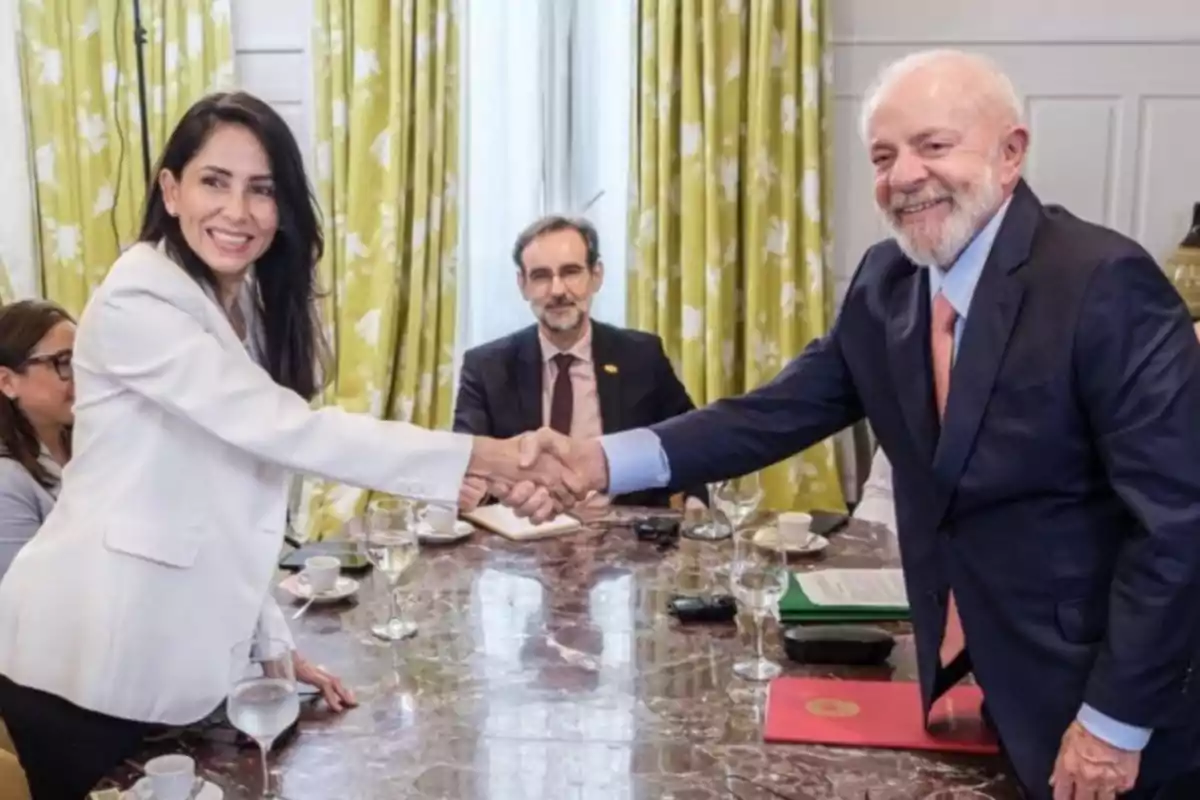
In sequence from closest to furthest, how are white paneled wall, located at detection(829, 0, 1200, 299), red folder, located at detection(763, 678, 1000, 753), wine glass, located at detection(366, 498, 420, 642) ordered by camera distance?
red folder, located at detection(763, 678, 1000, 753) → wine glass, located at detection(366, 498, 420, 642) → white paneled wall, located at detection(829, 0, 1200, 299)

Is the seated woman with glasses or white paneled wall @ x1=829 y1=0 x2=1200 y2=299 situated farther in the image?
white paneled wall @ x1=829 y1=0 x2=1200 y2=299

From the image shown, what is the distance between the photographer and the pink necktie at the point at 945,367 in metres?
1.68

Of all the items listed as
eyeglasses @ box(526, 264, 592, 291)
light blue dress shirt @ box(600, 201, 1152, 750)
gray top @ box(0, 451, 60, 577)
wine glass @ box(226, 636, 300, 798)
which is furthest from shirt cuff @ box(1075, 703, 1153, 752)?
eyeglasses @ box(526, 264, 592, 291)

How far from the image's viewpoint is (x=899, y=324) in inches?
69.2

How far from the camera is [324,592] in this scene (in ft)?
7.00

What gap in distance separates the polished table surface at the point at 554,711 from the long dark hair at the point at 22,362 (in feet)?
2.46

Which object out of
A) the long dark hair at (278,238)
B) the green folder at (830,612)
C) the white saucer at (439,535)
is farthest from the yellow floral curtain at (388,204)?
the green folder at (830,612)

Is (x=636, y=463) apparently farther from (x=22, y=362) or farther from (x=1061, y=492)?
(x=22, y=362)

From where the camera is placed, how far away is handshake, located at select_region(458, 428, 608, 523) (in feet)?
7.26

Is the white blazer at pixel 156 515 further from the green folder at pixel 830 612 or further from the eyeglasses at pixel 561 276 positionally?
the eyeglasses at pixel 561 276

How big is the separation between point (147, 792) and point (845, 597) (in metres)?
1.14

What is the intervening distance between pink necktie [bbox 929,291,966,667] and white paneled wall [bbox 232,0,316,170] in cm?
312

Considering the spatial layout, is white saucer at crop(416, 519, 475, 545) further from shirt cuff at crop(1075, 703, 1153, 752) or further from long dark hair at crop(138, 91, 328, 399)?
shirt cuff at crop(1075, 703, 1153, 752)

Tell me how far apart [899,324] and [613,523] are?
101cm
